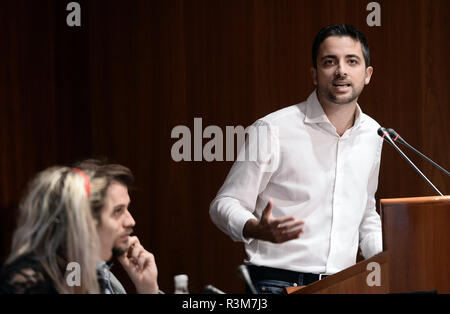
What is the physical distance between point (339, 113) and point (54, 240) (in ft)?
4.47

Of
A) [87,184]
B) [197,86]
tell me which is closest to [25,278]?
[87,184]

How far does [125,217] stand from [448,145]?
83.7 inches

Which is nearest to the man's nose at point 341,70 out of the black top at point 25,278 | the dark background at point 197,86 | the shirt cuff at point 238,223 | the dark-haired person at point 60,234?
the shirt cuff at point 238,223

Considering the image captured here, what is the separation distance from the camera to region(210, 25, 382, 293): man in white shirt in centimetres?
228

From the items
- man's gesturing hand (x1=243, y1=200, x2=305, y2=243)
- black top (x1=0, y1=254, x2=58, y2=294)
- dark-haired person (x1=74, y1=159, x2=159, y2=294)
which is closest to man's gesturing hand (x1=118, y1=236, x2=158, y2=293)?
dark-haired person (x1=74, y1=159, x2=159, y2=294)

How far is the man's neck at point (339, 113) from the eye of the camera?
7.77 feet

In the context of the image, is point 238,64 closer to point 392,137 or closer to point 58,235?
point 392,137

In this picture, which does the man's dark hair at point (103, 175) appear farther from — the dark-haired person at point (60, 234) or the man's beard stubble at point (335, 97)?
the man's beard stubble at point (335, 97)

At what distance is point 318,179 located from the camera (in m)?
2.32

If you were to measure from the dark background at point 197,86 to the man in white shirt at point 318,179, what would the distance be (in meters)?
0.85

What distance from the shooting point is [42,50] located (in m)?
2.90

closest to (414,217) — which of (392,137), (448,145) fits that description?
(392,137)

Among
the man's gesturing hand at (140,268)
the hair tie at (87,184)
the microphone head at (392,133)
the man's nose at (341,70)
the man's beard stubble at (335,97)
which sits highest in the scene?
the man's nose at (341,70)

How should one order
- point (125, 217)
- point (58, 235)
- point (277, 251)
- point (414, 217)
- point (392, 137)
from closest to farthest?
point (58, 235) → point (125, 217) → point (414, 217) → point (392, 137) → point (277, 251)
